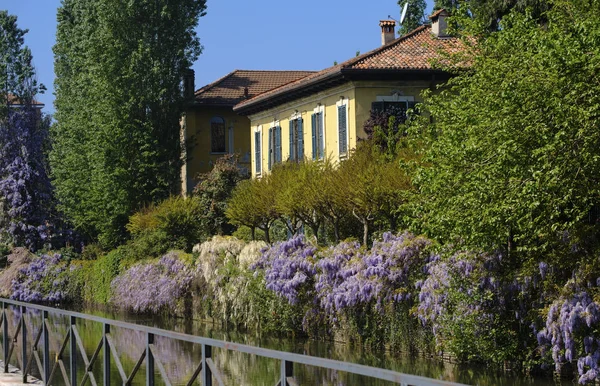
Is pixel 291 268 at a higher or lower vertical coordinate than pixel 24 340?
lower

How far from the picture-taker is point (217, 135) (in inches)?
2206

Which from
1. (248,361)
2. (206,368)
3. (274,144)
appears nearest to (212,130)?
(274,144)

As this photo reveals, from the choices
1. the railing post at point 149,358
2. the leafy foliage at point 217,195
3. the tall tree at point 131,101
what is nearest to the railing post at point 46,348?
the railing post at point 149,358

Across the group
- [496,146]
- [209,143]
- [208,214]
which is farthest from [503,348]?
[209,143]

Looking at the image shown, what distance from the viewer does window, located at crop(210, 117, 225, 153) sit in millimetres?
55969

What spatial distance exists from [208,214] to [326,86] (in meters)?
7.38

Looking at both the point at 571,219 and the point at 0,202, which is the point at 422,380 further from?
the point at 0,202

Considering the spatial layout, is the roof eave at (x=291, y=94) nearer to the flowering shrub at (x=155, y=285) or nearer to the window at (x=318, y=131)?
the window at (x=318, y=131)

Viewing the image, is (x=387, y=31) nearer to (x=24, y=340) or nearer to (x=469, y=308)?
(x=469, y=308)

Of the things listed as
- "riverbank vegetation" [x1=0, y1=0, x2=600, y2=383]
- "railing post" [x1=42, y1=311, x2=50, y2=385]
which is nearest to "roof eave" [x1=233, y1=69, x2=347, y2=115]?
"riverbank vegetation" [x1=0, y1=0, x2=600, y2=383]

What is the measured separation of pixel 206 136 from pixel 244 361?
4602cm

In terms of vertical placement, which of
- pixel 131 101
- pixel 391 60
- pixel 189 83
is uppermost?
pixel 189 83

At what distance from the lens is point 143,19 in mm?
49438

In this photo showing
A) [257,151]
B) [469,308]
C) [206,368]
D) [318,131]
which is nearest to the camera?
[206,368]
